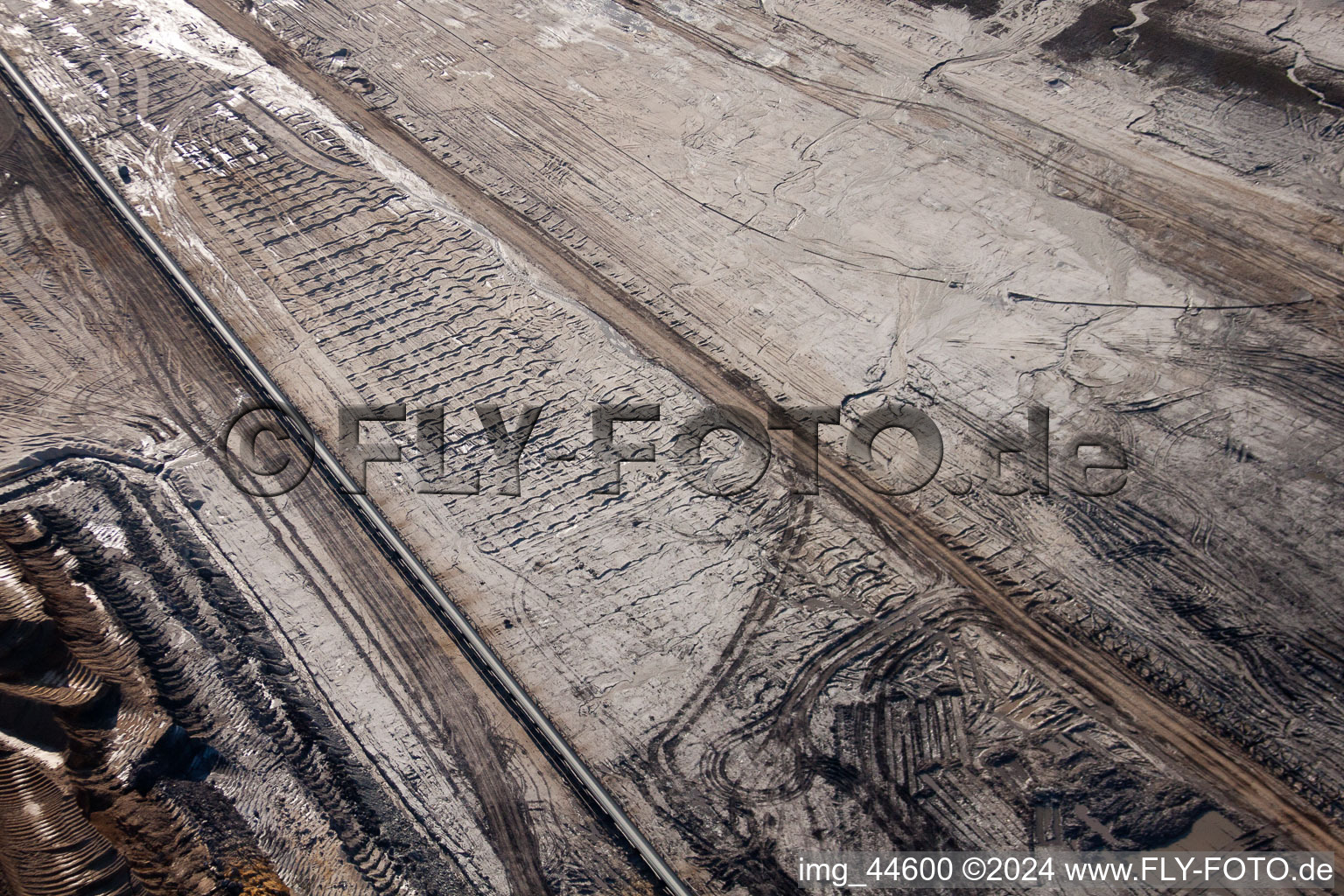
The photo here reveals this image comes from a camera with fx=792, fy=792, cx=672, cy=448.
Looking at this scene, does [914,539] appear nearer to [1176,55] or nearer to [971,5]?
[1176,55]

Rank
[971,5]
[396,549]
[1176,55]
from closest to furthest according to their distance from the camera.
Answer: [396,549] → [1176,55] → [971,5]

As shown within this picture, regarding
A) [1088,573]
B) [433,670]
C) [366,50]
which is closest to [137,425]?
[433,670]

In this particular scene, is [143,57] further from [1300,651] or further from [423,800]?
[1300,651]

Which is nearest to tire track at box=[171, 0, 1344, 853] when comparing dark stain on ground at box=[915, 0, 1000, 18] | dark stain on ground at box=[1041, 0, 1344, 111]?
dark stain on ground at box=[915, 0, 1000, 18]

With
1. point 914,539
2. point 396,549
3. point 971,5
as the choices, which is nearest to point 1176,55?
point 971,5

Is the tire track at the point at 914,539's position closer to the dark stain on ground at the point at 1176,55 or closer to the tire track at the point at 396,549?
the tire track at the point at 396,549

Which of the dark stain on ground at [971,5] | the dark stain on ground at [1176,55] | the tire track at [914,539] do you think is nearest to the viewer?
the tire track at [914,539]

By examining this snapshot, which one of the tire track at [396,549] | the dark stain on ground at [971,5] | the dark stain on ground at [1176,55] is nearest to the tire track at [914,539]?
the tire track at [396,549]

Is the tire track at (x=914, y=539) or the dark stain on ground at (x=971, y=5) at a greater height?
the dark stain on ground at (x=971, y=5)
